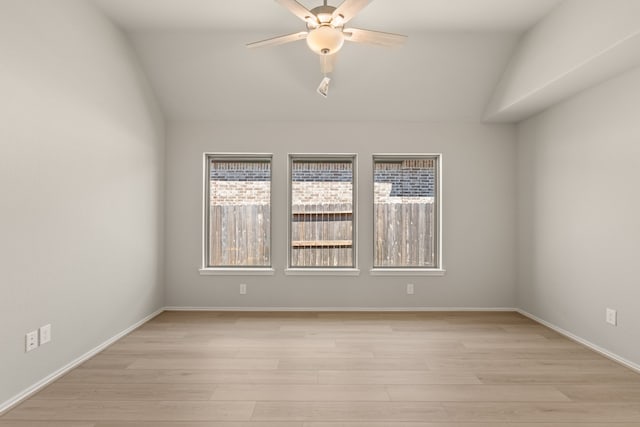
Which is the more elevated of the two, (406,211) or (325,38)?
(325,38)

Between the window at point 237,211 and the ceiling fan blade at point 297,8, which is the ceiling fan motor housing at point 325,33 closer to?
the ceiling fan blade at point 297,8

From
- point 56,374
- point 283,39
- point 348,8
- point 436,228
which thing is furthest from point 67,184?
point 436,228

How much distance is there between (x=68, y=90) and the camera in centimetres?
260

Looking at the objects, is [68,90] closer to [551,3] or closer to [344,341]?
[344,341]

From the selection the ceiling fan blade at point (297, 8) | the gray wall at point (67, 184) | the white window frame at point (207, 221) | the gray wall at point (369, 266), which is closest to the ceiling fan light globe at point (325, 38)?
the ceiling fan blade at point (297, 8)

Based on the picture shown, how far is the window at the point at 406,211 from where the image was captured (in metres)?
4.37

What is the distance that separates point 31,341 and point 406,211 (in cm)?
368

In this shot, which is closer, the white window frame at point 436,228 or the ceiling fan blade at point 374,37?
the ceiling fan blade at point 374,37

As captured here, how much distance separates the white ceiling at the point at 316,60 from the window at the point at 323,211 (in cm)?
60

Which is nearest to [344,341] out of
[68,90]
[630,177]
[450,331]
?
[450,331]

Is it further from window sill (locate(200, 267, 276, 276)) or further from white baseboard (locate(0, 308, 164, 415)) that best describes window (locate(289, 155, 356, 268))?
white baseboard (locate(0, 308, 164, 415))

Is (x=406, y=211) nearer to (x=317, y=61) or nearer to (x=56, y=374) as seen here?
(x=317, y=61)

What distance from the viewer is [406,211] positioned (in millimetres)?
4398

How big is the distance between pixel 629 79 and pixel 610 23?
1.91 feet
